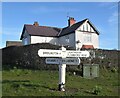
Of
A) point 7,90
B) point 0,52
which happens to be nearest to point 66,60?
point 7,90

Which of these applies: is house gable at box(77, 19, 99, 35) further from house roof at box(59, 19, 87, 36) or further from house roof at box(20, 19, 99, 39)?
house roof at box(59, 19, 87, 36)

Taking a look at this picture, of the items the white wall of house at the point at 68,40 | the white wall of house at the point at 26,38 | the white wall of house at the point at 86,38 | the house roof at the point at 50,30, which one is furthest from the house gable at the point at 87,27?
the white wall of house at the point at 26,38

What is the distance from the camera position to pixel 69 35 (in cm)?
4703

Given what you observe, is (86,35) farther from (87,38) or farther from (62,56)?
(62,56)

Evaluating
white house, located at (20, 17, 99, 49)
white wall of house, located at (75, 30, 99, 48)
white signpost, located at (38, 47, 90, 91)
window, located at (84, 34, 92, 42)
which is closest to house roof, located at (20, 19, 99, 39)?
white house, located at (20, 17, 99, 49)

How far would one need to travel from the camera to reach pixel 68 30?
4812cm

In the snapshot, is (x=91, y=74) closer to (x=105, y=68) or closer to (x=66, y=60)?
(x=105, y=68)

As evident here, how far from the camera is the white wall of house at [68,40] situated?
46.1 metres

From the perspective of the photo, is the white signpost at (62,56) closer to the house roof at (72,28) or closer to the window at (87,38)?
the house roof at (72,28)

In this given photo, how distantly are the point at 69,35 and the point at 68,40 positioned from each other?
37.3 inches

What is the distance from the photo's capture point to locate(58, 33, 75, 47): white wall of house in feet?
151

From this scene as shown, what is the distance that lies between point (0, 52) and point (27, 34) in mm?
21031

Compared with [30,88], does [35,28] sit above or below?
above

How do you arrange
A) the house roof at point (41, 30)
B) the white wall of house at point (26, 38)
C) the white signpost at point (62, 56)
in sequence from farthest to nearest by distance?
the white wall of house at point (26, 38)
the house roof at point (41, 30)
the white signpost at point (62, 56)
